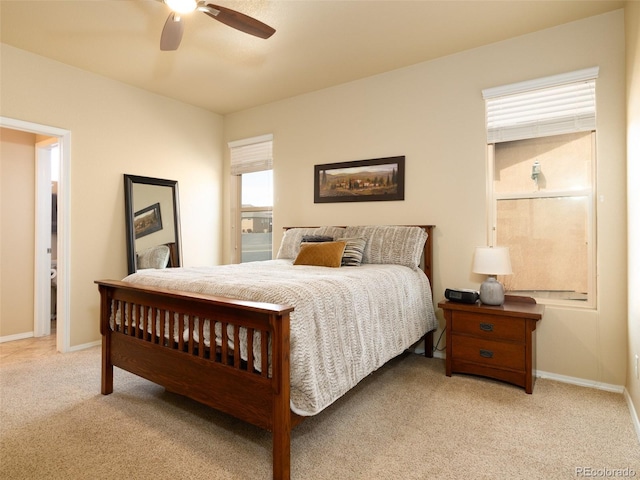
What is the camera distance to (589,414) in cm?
217

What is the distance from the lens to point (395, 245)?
3109 millimetres

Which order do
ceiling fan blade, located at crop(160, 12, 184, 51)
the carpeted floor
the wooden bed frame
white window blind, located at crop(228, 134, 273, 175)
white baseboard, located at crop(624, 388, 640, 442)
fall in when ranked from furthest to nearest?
white window blind, located at crop(228, 134, 273, 175) < ceiling fan blade, located at crop(160, 12, 184, 51) < white baseboard, located at crop(624, 388, 640, 442) < the carpeted floor < the wooden bed frame

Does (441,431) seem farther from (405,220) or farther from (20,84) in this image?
(20,84)

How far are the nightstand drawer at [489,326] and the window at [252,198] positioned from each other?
8.21 ft

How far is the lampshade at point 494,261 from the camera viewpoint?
8.69 feet

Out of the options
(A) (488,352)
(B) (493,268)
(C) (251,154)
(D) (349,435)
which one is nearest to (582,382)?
(A) (488,352)

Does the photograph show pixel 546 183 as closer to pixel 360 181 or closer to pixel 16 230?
pixel 360 181

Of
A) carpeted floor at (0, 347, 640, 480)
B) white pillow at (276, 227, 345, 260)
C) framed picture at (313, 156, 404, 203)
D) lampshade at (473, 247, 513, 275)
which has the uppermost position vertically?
framed picture at (313, 156, 404, 203)

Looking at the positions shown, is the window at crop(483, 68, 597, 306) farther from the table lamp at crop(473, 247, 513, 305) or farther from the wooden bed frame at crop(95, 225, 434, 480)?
the wooden bed frame at crop(95, 225, 434, 480)

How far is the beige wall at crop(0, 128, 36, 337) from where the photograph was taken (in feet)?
12.3

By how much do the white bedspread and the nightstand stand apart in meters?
0.35

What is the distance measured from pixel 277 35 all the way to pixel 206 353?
2.42 metres

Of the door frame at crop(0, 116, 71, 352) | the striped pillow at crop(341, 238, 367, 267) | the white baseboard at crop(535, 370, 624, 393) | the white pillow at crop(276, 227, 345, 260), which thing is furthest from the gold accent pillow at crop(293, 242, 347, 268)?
the door frame at crop(0, 116, 71, 352)

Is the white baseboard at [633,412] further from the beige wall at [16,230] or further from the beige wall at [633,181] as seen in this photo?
the beige wall at [16,230]
